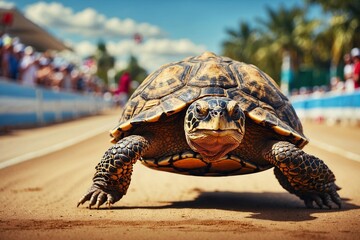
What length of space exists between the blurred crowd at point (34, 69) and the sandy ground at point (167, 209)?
10249 mm

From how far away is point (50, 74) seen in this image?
2570 centimetres

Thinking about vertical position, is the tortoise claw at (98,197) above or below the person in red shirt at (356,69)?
below

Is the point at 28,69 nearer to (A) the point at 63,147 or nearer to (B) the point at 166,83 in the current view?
(A) the point at 63,147

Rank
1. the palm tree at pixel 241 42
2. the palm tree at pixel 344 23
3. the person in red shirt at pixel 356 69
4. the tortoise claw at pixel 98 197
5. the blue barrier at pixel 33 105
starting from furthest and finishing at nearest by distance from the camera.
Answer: the palm tree at pixel 241 42 < the palm tree at pixel 344 23 < the person in red shirt at pixel 356 69 < the blue barrier at pixel 33 105 < the tortoise claw at pixel 98 197

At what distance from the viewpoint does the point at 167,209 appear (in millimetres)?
5348

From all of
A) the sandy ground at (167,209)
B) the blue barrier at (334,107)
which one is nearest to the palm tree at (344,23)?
the blue barrier at (334,107)

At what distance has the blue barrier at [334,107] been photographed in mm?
21541

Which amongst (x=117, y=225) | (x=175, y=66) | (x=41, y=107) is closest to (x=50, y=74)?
(x=41, y=107)

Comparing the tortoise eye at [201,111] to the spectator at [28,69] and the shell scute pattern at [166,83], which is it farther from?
the spectator at [28,69]

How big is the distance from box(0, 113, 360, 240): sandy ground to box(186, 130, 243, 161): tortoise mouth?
582 millimetres

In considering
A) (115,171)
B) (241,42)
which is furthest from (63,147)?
(241,42)

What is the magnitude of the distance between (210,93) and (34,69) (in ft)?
60.2

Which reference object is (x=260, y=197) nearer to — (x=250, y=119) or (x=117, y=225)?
(x=250, y=119)

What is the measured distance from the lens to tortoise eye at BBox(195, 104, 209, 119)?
188 inches
